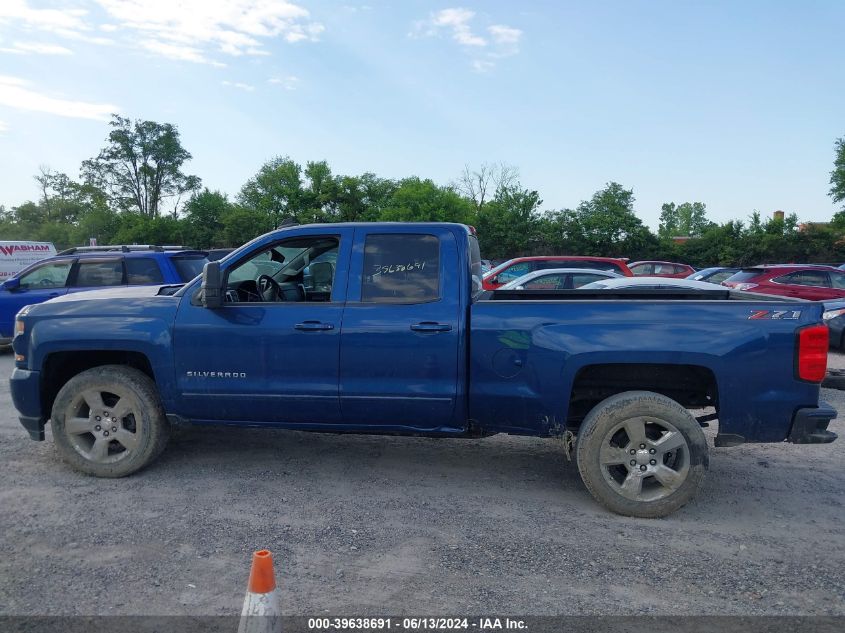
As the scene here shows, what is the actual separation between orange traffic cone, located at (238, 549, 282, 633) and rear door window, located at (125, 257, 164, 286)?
792 cm

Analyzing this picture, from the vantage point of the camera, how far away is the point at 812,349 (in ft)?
12.5

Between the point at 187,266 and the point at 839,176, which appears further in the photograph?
the point at 839,176

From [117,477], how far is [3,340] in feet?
24.8

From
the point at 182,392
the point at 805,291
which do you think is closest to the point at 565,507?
the point at 182,392

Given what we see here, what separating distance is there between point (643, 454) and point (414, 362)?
1624 mm

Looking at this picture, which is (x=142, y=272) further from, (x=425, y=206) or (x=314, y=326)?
(x=425, y=206)

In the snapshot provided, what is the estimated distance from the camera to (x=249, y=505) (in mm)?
4199

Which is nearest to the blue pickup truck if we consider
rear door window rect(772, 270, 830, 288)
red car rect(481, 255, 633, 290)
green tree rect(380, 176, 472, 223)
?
red car rect(481, 255, 633, 290)

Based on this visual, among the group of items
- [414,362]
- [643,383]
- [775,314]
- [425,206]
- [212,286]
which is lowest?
[643,383]

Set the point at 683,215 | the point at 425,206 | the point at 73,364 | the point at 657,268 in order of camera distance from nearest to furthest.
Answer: the point at 73,364 < the point at 657,268 < the point at 425,206 < the point at 683,215

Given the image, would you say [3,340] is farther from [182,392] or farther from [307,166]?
[307,166]

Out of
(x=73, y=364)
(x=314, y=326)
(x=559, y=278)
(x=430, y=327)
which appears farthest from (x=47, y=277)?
(x=559, y=278)

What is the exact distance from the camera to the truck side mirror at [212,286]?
14.0 feet

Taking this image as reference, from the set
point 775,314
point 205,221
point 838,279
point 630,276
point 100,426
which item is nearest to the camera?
point 775,314
